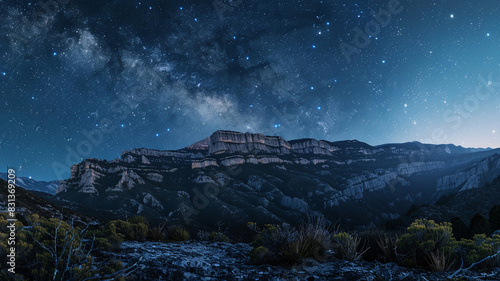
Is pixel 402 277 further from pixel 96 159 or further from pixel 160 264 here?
pixel 96 159

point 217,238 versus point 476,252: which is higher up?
point 476,252

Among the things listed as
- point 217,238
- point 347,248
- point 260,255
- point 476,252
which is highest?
point 260,255

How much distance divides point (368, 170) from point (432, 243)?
180m

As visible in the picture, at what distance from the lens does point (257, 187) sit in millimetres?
128875

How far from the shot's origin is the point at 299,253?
6.16m

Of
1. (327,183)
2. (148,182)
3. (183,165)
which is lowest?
(327,183)

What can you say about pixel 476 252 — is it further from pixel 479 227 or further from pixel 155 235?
pixel 479 227

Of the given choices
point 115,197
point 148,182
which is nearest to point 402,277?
point 115,197

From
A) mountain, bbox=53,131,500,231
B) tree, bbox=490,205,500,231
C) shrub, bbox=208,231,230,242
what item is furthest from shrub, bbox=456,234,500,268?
mountain, bbox=53,131,500,231

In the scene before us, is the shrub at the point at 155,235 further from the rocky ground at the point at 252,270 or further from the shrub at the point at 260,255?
the shrub at the point at 260,255

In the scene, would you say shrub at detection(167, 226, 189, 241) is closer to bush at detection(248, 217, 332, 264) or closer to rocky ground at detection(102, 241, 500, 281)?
rocky ground at detection(102, 241, 500, 281)

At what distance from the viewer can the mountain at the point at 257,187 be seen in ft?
303

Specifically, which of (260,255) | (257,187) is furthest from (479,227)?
(257,187)

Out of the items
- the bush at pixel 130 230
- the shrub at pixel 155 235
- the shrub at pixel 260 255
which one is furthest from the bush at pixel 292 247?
the shrub at pixel 155 235
